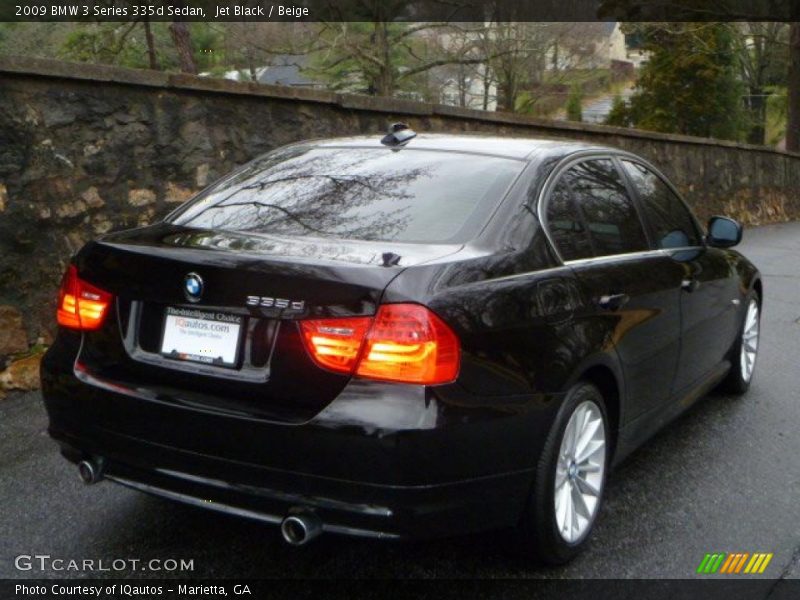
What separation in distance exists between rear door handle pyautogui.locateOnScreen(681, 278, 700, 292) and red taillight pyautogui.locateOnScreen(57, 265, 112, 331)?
2.63 meters

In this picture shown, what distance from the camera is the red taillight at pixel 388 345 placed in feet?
9.64

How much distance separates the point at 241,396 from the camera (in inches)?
121

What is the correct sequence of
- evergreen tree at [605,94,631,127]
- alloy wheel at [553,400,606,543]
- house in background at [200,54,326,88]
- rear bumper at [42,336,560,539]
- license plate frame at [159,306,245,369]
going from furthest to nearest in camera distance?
evergreen tree at [605,94,631,127] → house in background at [200,54,326,88] → alloy wheel at [553,400,606,543] → license plate frame at [159,306,245,369] → rear bumper at [42,336,560,539]

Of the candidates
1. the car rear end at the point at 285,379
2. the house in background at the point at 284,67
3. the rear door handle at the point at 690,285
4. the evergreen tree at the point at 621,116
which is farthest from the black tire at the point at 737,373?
the evergreen tree at the point at 621,116

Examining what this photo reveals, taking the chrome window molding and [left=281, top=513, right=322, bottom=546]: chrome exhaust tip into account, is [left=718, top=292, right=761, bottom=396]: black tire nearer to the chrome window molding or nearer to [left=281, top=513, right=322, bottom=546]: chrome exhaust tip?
the chrome window molding

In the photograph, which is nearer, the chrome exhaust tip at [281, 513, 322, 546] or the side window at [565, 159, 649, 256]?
the chrome exhaust tip at [281, 513, 322, 546]

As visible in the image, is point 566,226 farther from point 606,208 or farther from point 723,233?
point 723,233

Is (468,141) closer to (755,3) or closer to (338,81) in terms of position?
(755,3)

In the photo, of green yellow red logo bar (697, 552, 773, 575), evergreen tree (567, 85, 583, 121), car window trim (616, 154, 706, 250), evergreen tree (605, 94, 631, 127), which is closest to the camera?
green yellow red logo bar (697, 552, 773, 575)

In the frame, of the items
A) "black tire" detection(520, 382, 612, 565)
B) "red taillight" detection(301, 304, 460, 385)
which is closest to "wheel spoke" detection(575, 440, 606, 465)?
"black tire" detection(520, 382, 612, 565)

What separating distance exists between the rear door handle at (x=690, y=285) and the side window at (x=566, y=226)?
2.96 ft

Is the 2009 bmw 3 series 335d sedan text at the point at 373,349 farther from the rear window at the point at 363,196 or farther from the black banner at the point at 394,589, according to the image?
the black banner at the point at 394,589

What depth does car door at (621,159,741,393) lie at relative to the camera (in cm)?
469

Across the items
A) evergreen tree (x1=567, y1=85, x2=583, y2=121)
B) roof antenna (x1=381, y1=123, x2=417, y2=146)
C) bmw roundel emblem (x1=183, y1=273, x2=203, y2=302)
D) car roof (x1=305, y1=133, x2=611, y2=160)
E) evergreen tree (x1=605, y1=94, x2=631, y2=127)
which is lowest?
evergreen tree (x1=567, y1=85, x2=583, y2=121)
